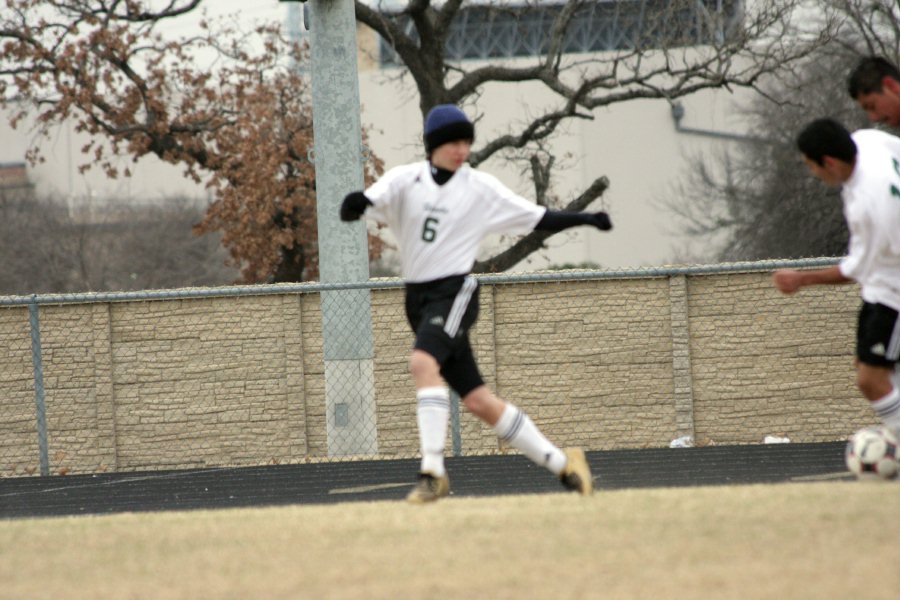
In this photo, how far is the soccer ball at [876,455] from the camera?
6.84 metres

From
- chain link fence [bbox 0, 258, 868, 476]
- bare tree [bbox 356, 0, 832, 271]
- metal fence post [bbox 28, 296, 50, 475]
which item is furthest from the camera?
bare tree [bbox 356, 0, 832, 271]

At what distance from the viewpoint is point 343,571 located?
4895mm

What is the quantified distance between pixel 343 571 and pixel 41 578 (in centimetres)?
124

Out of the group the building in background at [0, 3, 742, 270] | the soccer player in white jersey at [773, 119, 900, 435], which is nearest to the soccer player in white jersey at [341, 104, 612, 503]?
the soccer player in white jersey at [773, 119, 900, 435]

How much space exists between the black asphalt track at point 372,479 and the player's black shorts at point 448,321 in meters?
2.54

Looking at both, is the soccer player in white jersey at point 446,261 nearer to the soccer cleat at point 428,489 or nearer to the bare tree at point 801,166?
the soccer cleat at point 428,489

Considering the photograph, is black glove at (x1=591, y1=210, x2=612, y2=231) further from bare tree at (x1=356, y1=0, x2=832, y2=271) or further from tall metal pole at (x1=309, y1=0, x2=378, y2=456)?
bare tree at (x1=356, y1=0, x2=832, y2=271)

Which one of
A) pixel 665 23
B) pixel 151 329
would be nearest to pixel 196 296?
pixel 151 329

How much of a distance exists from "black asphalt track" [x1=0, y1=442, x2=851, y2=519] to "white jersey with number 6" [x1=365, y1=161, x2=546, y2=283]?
2.89 metres

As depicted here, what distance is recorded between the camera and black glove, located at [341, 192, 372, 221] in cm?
671

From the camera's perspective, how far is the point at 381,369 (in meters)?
14.3

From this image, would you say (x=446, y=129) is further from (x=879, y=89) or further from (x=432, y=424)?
(x=879, y=89)

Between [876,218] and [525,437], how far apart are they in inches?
80.3

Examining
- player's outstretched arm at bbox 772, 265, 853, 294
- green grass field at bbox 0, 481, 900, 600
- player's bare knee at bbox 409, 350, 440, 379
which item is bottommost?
green grass field at bbox 0, 481, 900, 600
